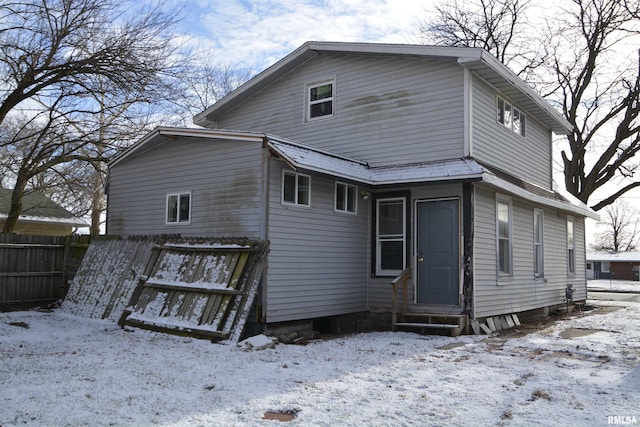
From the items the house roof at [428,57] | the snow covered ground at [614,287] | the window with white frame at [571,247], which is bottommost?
the snow covered ground at [614,287]

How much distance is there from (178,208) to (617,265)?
2416 inches

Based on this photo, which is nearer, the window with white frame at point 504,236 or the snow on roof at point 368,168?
the snow on roof at point 368,168

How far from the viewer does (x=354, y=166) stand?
11.4 metres

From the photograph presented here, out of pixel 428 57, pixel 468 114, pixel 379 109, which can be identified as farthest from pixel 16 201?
pixel 468 114

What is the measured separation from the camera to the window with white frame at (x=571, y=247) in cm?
1662

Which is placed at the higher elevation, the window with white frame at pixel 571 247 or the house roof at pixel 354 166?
the house roof at pixel 354 166

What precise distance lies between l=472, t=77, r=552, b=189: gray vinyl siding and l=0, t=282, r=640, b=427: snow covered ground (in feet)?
13.9

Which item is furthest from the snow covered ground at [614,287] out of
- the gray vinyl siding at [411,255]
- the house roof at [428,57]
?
the gray vinyl siding at [411,255]

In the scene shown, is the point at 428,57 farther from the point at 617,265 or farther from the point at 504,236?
the point at 617,265

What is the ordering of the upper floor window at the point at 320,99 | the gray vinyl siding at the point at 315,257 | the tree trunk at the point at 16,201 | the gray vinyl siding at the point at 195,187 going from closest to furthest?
the gray vinyl siding at the point at 315,257, the gray vinyl siding at the point at 195,187, the upper floor window at the point at 320,99, the tree trunk at the point at 16,201

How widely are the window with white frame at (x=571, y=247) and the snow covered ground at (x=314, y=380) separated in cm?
710

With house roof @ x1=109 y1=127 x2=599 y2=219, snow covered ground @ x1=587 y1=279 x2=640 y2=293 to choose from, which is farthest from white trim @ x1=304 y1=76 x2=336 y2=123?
snow covered ground @ x1=587 y1=279 x2=640 y2=293

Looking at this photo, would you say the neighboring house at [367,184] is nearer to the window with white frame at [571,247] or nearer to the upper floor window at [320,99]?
the upper floor window at [320,99]

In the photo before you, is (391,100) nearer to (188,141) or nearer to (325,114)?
(325,114)
